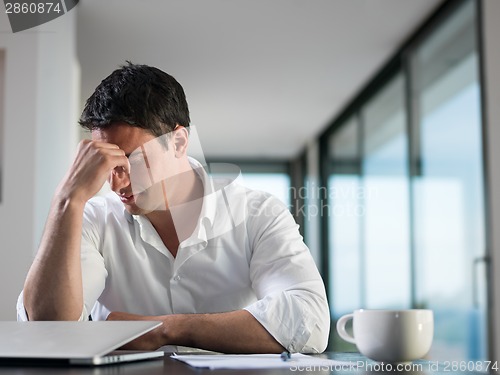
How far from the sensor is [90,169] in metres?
1.46

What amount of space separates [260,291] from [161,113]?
47 centimetres

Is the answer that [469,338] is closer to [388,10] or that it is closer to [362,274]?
[388,10]

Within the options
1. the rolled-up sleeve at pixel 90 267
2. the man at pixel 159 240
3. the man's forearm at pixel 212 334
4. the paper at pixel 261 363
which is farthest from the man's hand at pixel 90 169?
the paper at pixel 261 363

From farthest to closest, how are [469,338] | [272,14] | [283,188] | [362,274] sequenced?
1. [283,188]
2. [362,274]
3. [272,14]
4. [469,338]

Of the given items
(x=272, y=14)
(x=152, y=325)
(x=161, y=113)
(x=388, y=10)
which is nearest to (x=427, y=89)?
(x=388, y=10)

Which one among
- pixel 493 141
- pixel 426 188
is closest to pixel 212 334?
pixel 493 141

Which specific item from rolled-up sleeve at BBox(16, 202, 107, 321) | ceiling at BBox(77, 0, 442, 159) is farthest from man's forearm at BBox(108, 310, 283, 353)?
ceiling at BBox(77, 0, 442, 159)

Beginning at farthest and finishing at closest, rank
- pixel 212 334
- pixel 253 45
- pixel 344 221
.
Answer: pixel 344 221 < pixel 253 45 < pixel 212 334

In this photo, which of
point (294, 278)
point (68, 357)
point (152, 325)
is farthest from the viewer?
point (294, 278)

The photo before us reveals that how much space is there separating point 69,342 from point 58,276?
493mm

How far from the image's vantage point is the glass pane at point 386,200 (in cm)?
470

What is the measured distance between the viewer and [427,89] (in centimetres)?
414

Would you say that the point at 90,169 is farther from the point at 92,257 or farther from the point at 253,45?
the point at 253,45

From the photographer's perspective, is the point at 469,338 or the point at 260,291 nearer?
the point at 260,291
